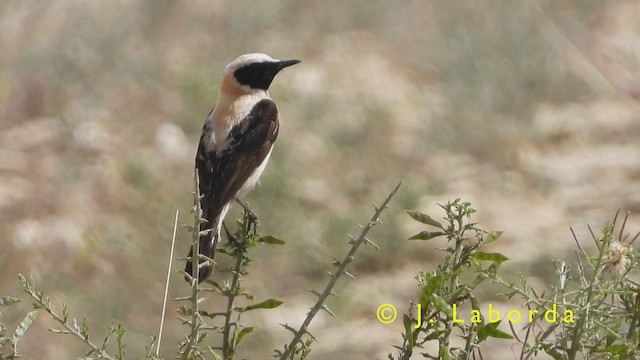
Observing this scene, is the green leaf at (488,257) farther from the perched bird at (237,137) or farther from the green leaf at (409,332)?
the perched bird at (237,137)

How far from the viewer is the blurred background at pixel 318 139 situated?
7.54 meters

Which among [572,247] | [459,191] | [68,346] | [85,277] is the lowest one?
[68,346]

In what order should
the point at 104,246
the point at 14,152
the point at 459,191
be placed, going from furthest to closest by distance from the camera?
the point at 14,152 < the point at 459,191 < the point at 104,246

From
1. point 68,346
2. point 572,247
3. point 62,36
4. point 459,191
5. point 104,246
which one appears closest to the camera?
point 68,346

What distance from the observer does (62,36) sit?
10.4 m

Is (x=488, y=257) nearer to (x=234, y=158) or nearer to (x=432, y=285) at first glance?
(x=432, y=285)

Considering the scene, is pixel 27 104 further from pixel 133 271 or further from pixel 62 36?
pixel 133 271

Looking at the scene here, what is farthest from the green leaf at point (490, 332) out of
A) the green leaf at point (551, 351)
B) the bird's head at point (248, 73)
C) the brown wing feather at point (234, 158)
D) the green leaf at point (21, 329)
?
the bird's head at point (248, 73)

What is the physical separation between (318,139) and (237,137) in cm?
398

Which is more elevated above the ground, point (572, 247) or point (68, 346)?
point (572, 247)

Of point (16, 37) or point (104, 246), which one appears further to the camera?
point (16, 37)

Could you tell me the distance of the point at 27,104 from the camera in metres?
9.65

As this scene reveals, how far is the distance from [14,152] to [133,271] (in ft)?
6.41

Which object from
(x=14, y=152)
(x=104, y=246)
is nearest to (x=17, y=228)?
(x=104, y=246)
